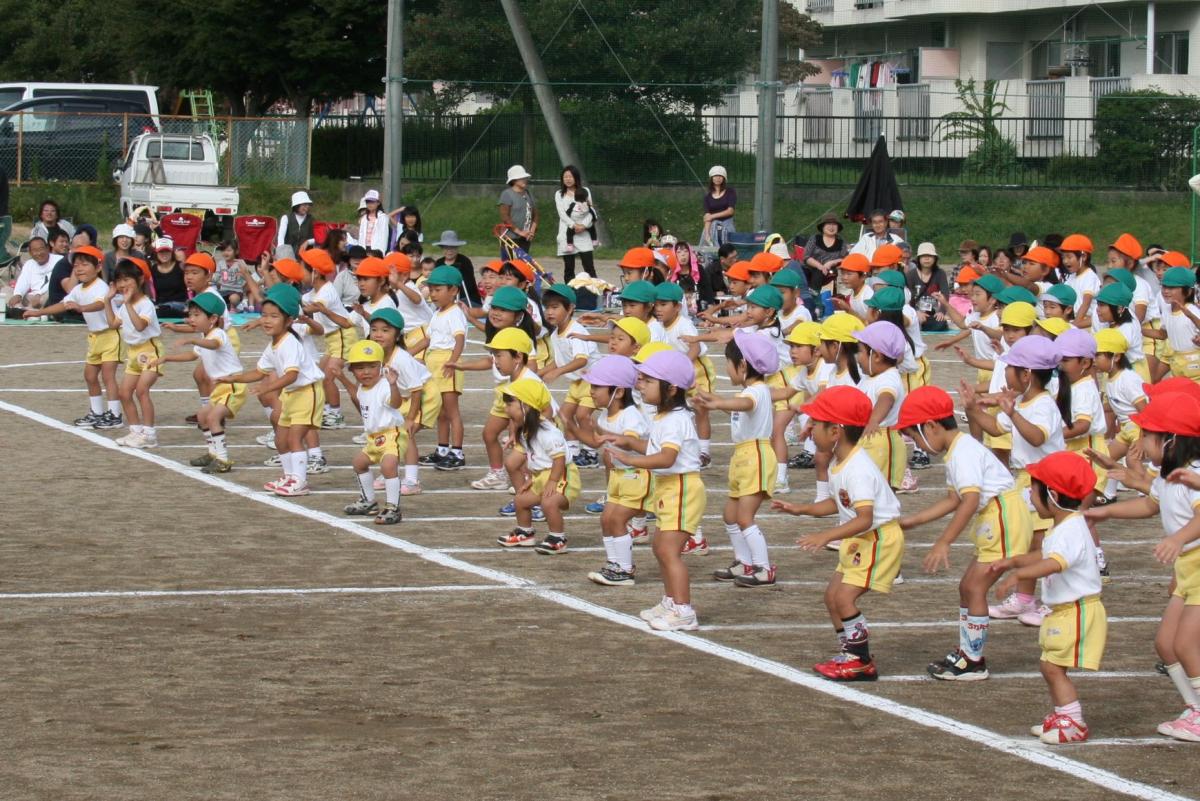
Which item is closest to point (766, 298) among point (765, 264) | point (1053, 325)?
point (1053, 325)

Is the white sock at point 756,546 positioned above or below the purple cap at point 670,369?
below

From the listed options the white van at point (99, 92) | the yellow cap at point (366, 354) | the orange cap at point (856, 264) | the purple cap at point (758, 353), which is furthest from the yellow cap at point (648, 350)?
the white van at point (99, 92)

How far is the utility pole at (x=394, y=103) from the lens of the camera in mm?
27719

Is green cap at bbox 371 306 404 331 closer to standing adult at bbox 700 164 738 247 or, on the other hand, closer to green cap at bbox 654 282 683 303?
green cap at bbox 654 282 683 303

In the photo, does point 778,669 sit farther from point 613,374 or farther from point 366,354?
point 366,354

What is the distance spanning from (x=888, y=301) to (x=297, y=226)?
12008 mm

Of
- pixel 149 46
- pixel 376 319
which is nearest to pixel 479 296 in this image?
pixel 376 319

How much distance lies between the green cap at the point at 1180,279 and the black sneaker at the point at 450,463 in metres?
6.05

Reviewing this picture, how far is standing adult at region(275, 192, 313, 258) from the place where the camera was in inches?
904

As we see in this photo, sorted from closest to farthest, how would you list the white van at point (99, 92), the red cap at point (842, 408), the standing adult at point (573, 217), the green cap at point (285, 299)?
the red cap at point (842, 408)
the green cap at point (285, 299)
the standing adult at point (573, 217)
the white van at point (99, 92)

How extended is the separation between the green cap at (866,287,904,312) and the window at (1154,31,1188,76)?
105 feet

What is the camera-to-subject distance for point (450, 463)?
14.7 m

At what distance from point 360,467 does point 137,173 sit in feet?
76.2

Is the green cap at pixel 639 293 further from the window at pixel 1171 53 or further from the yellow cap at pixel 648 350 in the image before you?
the window at pixel 1171 53
